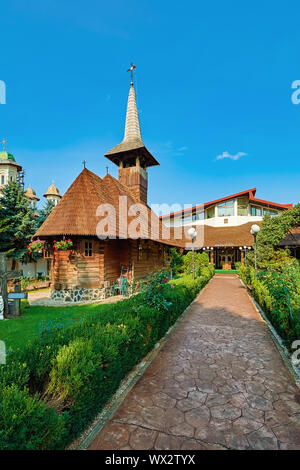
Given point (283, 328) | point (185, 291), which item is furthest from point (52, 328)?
point (185, 291)

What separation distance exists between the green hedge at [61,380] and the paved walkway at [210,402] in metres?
0.43

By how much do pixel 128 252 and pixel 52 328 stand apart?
9474 millimetres

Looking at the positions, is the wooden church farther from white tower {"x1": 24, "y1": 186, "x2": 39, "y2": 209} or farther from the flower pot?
white tower {"x1": 24, "y1": 186, "x2": 39, "y2": 209}

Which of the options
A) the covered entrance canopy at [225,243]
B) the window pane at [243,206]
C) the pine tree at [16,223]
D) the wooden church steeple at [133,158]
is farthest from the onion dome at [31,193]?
the window pane at [243,206]

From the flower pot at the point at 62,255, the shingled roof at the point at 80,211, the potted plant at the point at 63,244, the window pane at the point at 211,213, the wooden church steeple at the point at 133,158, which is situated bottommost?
the flower pot at the point at 62,255

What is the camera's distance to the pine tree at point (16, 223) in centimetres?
1888

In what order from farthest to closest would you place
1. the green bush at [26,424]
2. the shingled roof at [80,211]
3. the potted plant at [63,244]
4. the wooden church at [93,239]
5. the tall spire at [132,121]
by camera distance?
the tall spire at [132,121], the wooden church at [93,239], the shingled roof at [80,211], the potted plant at [63,244], the green bush at [26,424]

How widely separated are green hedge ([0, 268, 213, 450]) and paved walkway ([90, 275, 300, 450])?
0.43 metres

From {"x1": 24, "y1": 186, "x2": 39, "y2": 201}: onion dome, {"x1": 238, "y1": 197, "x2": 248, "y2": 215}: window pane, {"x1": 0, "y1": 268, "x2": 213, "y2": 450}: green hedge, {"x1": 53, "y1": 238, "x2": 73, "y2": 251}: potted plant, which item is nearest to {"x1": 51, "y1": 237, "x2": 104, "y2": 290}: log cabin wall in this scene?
{"x1": 53, "y1": 238, "x2": 73, "y2": 251}: potted plant

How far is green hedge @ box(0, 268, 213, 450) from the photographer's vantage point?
2.07m

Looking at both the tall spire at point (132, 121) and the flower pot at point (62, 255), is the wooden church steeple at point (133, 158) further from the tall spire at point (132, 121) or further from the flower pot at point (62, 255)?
the flower pot at point (62, 255)

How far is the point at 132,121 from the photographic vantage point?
21.2 m

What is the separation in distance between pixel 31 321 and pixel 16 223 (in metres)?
14.7

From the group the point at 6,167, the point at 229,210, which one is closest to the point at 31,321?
the point at 229,210
